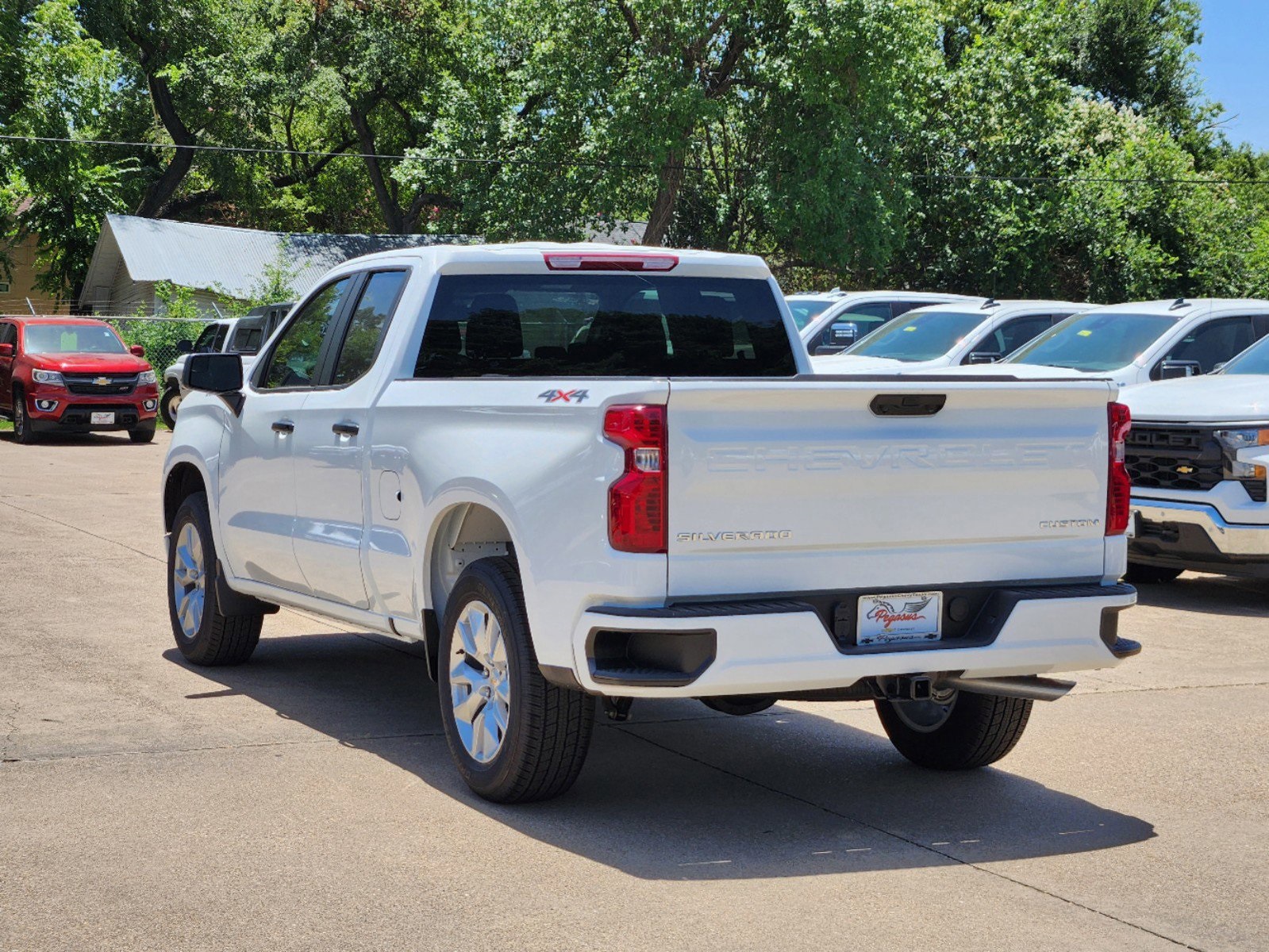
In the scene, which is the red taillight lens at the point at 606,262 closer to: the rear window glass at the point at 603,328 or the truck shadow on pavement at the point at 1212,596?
Answer: the rear window glass at the point at 603,328

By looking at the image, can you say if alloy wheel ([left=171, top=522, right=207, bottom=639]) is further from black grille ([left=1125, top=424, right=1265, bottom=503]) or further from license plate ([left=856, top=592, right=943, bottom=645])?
black grille ([left=1125, top=424, right=1265, bottom=503])

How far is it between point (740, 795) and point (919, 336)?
1191 cm

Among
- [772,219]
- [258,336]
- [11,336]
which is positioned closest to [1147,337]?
[258,336]

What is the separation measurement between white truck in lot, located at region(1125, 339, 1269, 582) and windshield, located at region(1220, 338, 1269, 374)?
94 centimetres

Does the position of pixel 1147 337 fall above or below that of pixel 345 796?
above

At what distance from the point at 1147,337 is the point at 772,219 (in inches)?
1152

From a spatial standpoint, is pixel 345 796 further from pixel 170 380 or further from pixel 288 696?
pixel 170 380

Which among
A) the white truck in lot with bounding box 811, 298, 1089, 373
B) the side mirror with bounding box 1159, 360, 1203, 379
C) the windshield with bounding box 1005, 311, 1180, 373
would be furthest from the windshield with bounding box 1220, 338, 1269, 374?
the white truck in lot with bounding box 811, 298, 1089, 373

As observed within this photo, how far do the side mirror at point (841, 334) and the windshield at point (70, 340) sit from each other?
12800 millimetres

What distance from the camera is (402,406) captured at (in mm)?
6398

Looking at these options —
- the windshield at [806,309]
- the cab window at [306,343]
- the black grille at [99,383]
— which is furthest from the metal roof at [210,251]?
the cab window at [306,343]

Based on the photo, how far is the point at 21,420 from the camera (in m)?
26.2

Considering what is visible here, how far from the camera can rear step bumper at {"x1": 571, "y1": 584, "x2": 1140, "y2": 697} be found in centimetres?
510

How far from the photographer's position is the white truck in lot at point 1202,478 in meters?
→ 10.8
